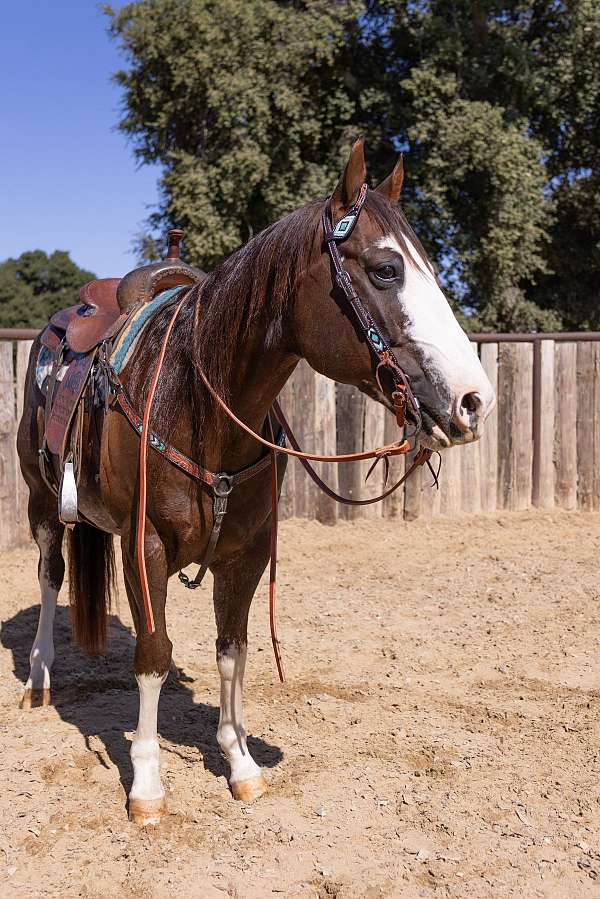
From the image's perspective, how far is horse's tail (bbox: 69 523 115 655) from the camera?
360cm

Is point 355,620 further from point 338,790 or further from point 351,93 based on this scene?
point 351,93

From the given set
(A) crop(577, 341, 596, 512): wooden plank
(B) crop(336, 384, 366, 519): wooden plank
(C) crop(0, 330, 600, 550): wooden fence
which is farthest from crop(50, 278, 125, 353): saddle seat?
(A) crop(577, 341, 596, 512): wooden plank

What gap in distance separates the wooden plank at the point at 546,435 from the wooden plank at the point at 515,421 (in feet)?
0.31

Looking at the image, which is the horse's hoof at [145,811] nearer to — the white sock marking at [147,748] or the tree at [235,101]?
the white sock marking at [147,748]

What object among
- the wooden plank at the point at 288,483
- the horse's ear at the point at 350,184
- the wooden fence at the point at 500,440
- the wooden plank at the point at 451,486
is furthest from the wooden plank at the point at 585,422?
the horse's ear at the point at 350,184

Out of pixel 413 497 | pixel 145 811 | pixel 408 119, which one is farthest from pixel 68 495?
pixel 408 119

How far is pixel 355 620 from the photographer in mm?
4914

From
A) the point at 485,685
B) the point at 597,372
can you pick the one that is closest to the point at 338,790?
the point at 485,685

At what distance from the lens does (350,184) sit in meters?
2.17

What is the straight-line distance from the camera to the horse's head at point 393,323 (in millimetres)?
2006

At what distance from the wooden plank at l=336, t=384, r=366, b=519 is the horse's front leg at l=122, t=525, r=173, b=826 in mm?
4379

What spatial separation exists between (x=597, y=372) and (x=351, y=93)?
9733 mm

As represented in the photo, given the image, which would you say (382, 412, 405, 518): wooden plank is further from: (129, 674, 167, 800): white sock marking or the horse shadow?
(129, 674, 167, 800): white sock marking

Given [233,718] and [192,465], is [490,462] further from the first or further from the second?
[192,465]
